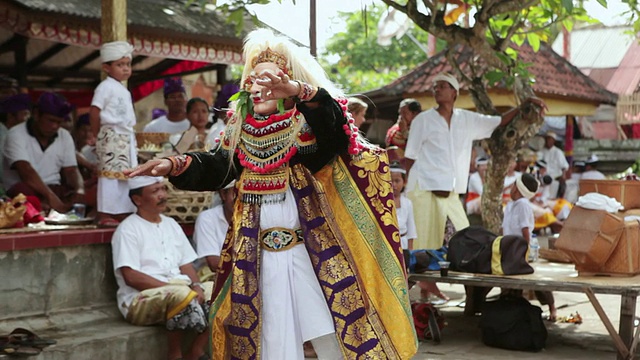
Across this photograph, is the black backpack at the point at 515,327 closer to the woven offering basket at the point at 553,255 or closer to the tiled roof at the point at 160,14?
the woven offering basket at the point at 553,255

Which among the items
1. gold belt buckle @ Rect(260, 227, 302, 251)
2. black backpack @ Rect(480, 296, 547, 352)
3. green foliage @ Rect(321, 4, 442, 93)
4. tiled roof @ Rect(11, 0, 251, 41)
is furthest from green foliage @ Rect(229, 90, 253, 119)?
green foliage @ Rect(321, 4, 442, 93)

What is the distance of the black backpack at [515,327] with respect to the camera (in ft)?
23.2

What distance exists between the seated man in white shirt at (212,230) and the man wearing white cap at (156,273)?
10.1 inches

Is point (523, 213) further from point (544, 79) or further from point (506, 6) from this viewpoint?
point (544, 79)

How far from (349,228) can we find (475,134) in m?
3.84

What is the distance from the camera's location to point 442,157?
807 centimetres

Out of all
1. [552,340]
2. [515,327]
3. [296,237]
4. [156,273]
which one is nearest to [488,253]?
[515,327]

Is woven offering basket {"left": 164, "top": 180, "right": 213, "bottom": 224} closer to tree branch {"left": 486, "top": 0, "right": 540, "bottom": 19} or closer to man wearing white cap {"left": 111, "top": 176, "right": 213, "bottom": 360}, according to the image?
man wearing white cap {"left": 111, "top": 176, "right": 213, "bottom": 360}

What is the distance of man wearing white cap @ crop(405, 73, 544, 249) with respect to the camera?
8078 millimetres

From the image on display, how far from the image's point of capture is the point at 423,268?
742 cm

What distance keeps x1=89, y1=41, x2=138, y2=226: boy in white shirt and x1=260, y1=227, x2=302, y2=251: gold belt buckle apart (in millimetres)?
2492

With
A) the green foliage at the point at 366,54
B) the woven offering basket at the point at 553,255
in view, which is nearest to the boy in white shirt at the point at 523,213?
the woven offering basket at the point at 553,255

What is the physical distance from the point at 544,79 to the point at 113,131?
39.5ft

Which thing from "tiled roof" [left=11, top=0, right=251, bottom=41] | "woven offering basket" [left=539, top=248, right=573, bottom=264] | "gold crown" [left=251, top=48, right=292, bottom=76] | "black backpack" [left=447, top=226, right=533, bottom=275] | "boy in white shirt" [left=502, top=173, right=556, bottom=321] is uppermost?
"tiled roof" [left=11, top=0, right=251, bottom=41]
